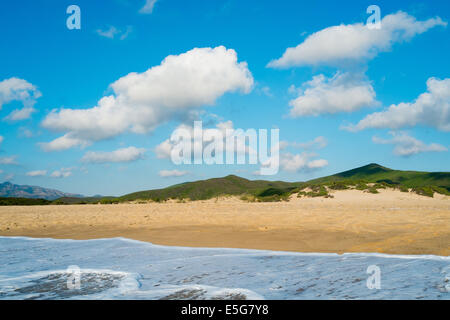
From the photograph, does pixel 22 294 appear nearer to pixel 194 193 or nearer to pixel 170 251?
pixel 170 251

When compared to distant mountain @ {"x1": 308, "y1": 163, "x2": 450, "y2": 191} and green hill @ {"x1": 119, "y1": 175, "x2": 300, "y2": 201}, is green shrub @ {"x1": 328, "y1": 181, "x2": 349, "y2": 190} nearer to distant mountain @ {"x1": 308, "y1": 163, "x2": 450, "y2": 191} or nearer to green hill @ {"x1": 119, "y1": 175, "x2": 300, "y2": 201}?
distant mountain @ {"x1": 308, "y1": 163, "x2": 450, "y2": 191}

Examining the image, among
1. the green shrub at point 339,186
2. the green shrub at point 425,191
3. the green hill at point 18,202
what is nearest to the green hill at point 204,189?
the green hill at point 18,202

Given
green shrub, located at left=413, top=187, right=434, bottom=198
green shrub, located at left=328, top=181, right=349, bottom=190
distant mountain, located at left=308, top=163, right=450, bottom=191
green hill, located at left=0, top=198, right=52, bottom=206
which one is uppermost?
distant mountain, located at left=308, top=163, right=450, bottom=191

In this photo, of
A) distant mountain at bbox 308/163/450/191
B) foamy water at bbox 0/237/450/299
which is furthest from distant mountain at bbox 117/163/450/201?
foamy water at bbox 0/237/450/299

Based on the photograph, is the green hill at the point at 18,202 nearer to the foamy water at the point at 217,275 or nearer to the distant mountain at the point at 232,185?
the distant mountain at the point at 232,185

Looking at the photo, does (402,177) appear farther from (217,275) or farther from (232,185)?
(217,275)

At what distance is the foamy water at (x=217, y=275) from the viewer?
4.45 m

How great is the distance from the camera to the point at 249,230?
11055 mm

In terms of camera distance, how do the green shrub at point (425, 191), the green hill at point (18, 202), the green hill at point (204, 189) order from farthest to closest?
the green hill at point (204, 189) → the green hill at point (18, 202) → the green shrub at point (425, 191)

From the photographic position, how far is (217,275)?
5.52 meters

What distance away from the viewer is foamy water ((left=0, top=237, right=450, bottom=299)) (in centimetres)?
445
